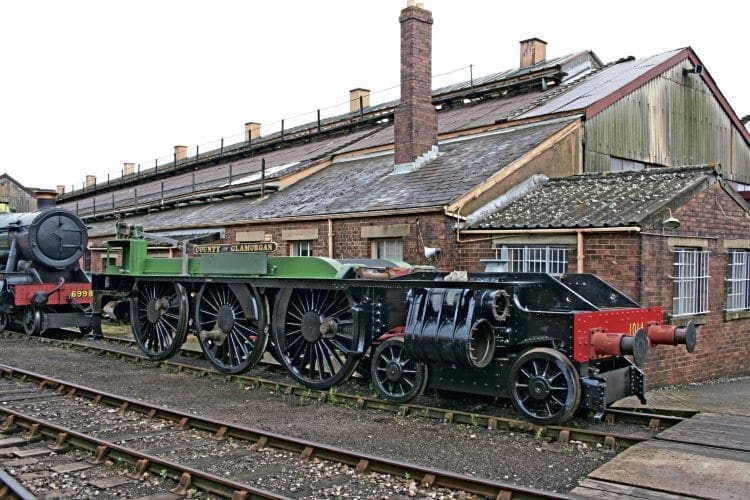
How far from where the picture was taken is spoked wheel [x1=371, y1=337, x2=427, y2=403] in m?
8.33

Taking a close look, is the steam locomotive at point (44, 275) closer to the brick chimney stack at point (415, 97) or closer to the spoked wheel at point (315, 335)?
the spoked wheel at point (315, 335)

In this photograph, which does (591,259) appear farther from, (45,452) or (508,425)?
(45,452)

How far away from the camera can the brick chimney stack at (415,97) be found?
54.2ft

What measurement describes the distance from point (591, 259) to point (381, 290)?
372 cm

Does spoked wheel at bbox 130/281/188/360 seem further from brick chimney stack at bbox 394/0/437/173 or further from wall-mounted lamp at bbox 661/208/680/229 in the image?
wall-mounted lamp at bbox 661/208/680/229

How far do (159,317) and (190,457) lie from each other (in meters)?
6.00

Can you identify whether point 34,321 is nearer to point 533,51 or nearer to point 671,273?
point 671,273

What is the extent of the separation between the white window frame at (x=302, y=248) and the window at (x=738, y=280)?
28.0ft

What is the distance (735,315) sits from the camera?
1267 centimetres

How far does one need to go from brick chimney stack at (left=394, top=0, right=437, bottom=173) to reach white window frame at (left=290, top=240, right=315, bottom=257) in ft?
9.11

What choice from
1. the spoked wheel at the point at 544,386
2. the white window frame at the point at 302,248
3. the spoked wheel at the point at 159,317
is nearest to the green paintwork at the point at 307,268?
the spoked wheel at the point at 159,317

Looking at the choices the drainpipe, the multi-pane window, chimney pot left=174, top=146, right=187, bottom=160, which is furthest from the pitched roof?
chimney pot left=174, top=146, right=187, bottom=160

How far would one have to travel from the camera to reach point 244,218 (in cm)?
1808

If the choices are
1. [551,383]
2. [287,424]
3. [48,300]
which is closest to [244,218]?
[48,300]
